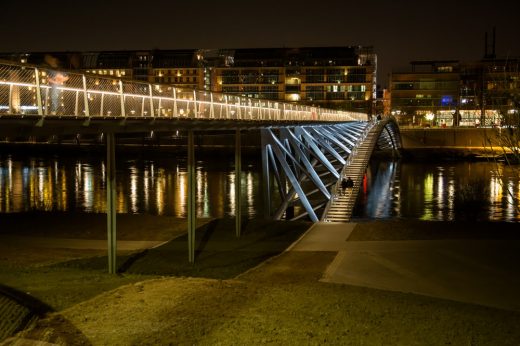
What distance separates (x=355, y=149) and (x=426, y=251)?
25.3 meters

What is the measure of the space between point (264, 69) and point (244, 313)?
13634 centimetres

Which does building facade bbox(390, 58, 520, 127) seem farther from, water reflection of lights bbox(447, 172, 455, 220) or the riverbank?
the riverbank

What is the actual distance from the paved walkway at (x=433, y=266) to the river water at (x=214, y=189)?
19.6 feet

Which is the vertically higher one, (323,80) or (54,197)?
(323,80)

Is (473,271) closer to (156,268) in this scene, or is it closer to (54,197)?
(156,268)

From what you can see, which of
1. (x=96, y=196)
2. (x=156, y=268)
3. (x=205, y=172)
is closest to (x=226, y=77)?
(x=205, y=172)

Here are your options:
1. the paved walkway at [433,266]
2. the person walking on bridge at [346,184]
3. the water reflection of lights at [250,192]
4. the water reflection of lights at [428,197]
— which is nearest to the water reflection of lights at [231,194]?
the water reflection of lights at [250,192]

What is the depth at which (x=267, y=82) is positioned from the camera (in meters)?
145

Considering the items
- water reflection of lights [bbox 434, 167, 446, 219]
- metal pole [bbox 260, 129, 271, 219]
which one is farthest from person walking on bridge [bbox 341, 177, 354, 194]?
water reflection of lights [bbox 434, 167, 446, 219]

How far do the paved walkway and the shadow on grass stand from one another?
1.53 metres

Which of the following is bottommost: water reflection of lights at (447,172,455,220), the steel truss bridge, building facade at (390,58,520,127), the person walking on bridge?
water reflection of lights at (447,172,455,220)

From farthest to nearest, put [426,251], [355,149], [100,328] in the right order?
1. [355,149]
2. [426,251]
3. [100,328]

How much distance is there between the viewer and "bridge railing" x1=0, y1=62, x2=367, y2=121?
39.6 ft

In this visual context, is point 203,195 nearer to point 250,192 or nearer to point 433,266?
point 250,192
